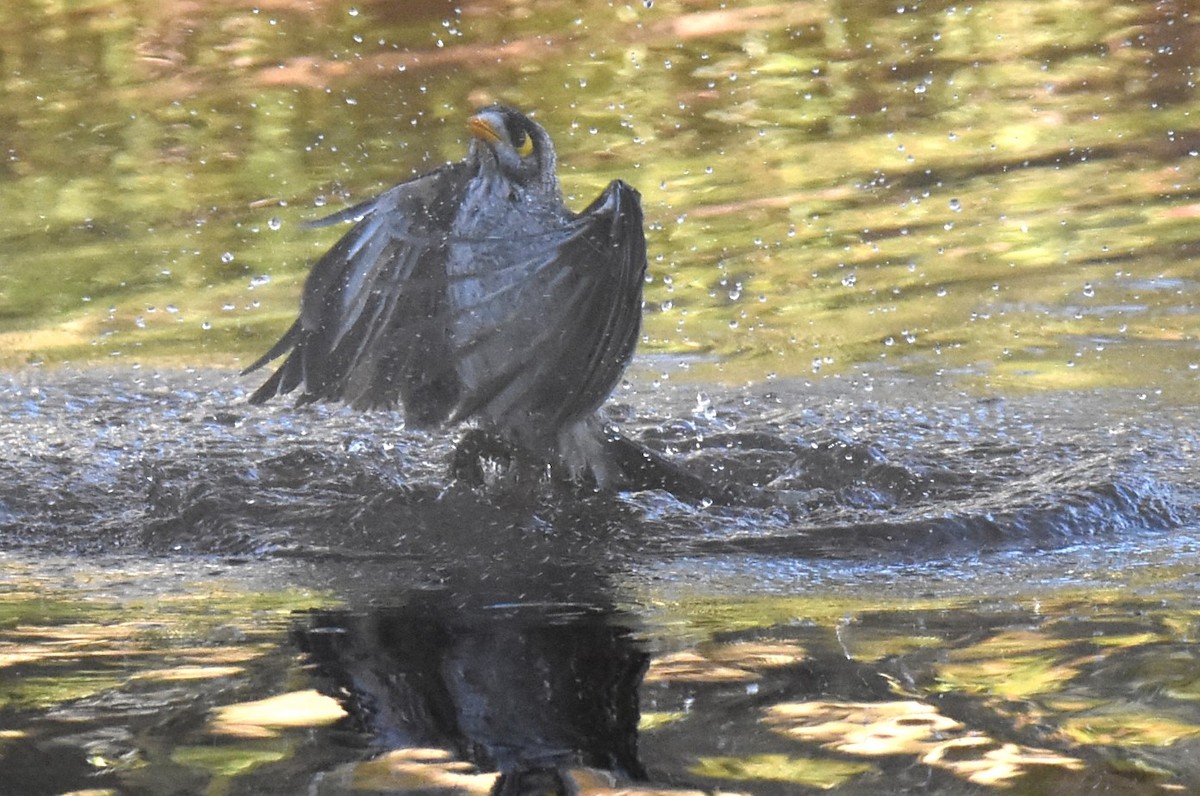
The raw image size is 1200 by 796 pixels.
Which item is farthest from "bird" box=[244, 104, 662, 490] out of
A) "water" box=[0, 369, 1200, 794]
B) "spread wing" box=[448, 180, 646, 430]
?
"water" box=[0, 369, 1200, 794]

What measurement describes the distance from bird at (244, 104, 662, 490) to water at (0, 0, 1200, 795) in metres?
0.16

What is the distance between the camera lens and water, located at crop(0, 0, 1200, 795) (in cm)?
185

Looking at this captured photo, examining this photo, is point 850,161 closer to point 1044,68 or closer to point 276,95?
point 1044,68

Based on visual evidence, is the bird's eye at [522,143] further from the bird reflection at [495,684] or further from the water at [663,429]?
the bird reflection at [495,684]

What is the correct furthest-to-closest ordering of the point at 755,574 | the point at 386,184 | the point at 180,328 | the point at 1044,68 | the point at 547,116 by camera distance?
the point at 1044,68, the point at 547,116, the point at 386,184, the point at 180,328, the point at 755,574

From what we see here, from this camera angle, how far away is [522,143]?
3465 mm

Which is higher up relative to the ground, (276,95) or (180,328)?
(276,95)

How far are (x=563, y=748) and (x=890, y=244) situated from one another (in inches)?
151

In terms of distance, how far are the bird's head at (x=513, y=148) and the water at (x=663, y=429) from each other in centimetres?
62

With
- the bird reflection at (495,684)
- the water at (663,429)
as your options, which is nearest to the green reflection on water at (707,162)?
the water at (663,429)

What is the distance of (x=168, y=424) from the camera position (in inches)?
155

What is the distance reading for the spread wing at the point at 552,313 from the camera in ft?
10.3

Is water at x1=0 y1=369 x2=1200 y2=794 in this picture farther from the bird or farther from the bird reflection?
the bird

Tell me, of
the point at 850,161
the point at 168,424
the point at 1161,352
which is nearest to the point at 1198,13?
the point at 850,161
